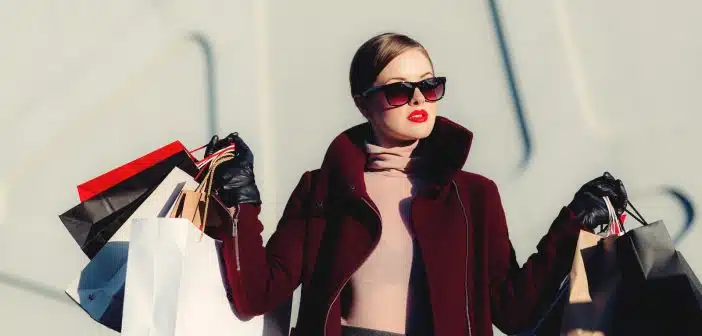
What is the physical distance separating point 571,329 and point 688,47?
0.93m

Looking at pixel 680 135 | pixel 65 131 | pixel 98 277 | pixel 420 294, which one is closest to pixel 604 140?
pixel 680 135

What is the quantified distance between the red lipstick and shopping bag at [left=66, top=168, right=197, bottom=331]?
411 mm

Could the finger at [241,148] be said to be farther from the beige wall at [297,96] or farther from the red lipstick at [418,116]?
the beige wall at [297,96]

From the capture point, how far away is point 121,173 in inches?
59.5

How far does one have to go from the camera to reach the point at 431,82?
4.55ft

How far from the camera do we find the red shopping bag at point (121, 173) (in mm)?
1499

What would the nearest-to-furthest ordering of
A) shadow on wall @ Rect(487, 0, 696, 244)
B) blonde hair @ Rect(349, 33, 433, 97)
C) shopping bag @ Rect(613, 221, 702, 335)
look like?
shopping bag @ Rect(613, 221, 702, 335) < blonde hair @ Rect(349, 33, 433, 97) < shadow on wall @ Rect(487, 0, 696, 244)

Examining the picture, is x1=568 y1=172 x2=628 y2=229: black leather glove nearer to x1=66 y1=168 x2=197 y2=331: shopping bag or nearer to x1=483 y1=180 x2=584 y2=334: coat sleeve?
x1=483 y1=180 x2=584 y2=334: coat sleeve

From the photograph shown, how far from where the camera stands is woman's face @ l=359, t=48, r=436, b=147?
1.41 meters

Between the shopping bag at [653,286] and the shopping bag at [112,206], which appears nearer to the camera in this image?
the shopping bag at [653,286]

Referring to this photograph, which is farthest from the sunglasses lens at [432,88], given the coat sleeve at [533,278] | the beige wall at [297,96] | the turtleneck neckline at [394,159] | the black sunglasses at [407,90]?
the beige wall at [297,96]

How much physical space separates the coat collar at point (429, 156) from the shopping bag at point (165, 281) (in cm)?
28

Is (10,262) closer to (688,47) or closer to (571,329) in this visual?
(571,329)

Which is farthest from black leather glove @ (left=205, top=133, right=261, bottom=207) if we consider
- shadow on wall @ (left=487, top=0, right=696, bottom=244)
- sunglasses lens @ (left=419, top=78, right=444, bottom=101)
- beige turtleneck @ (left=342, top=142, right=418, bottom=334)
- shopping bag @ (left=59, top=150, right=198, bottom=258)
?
shadow on wall @ (left=487, top=0, right=696, bottom=244)
